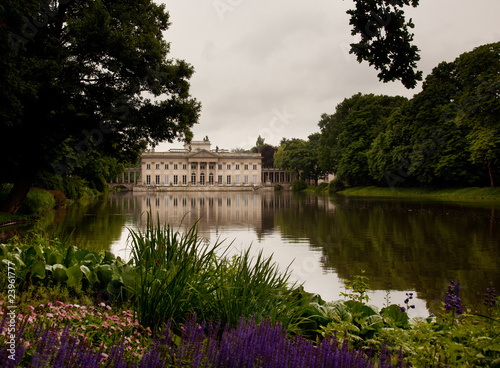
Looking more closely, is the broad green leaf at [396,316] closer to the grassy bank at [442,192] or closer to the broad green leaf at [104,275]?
the broad green leaf at [104,275]

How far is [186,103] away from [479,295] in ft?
37.7

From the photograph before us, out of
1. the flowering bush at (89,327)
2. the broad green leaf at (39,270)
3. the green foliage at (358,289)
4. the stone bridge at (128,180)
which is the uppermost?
the stone bridge at (128,180)

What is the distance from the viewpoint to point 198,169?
304 feet

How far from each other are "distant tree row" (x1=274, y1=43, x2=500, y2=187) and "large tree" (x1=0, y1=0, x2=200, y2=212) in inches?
827

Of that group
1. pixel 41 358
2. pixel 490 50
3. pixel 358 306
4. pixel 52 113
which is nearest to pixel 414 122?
pixel 490 50

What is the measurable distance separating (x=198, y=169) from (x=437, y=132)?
216 feet

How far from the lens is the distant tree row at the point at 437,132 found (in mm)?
26672

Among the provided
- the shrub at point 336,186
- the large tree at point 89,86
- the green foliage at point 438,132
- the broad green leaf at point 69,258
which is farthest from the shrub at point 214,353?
the shrub at point 336,186

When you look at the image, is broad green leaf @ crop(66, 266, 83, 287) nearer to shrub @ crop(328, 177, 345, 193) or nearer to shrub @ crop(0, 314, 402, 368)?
shrub @ crop(0, 314, 402, 368)

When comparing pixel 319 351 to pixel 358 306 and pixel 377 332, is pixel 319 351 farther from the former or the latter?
pixel 358 306

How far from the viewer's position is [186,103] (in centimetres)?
1445

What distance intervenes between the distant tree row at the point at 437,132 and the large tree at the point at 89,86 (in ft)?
68.9

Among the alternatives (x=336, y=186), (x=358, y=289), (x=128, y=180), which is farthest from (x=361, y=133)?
(x=128, y=180)

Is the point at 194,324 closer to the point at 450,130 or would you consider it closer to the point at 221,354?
the point at 221,354
